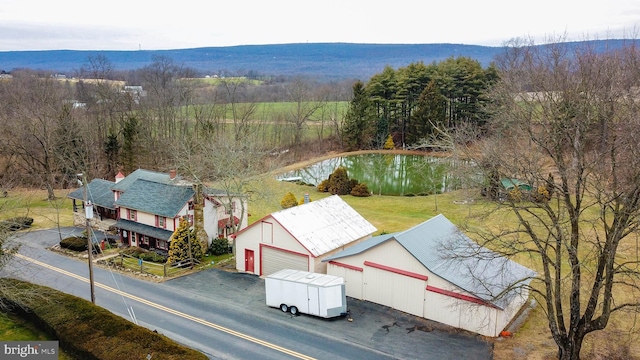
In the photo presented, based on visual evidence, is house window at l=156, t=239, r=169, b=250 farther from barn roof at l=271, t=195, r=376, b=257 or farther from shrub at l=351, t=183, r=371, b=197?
shrub at l=351, t=183, r=371, b=197

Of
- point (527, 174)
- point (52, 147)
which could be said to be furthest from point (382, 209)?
point (52, 147)

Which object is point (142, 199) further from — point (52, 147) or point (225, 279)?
point (52, 147)

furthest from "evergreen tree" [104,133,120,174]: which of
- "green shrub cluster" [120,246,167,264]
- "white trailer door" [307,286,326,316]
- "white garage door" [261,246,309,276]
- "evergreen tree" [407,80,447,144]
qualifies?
"white trailer door" [307,286,326,316]

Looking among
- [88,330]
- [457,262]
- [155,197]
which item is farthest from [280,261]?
[155,197]

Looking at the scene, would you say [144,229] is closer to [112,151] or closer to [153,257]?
[153,257]

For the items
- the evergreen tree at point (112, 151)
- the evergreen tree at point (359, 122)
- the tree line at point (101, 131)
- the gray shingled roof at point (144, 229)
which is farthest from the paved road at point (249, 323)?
the evergreen tree at point (359, 122)

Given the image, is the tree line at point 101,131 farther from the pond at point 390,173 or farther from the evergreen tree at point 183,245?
the pond at point 390,173
